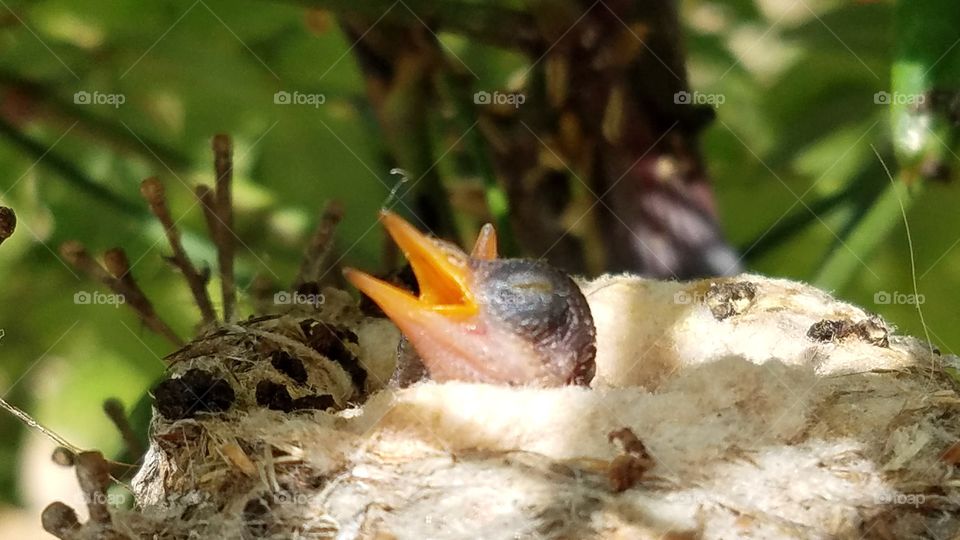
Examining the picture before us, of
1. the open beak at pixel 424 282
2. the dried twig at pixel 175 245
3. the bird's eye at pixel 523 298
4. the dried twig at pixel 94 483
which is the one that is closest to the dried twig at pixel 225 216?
the dried twig at pixel 175 245

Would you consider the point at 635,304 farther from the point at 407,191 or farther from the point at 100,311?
the point at 100,311

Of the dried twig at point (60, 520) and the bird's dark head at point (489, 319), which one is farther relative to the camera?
the bird's dark head at point (489, 319)

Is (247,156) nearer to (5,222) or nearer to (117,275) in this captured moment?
(117,275)

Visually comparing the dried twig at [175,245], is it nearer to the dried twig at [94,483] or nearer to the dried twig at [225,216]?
the dried twig at [225,216]

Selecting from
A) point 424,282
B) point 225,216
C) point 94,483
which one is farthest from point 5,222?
point 424,282

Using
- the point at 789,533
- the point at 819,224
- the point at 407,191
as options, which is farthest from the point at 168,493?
the point at 819,224

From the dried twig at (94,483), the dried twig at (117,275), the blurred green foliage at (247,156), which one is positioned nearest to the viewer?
the dried twig at (94,483)
